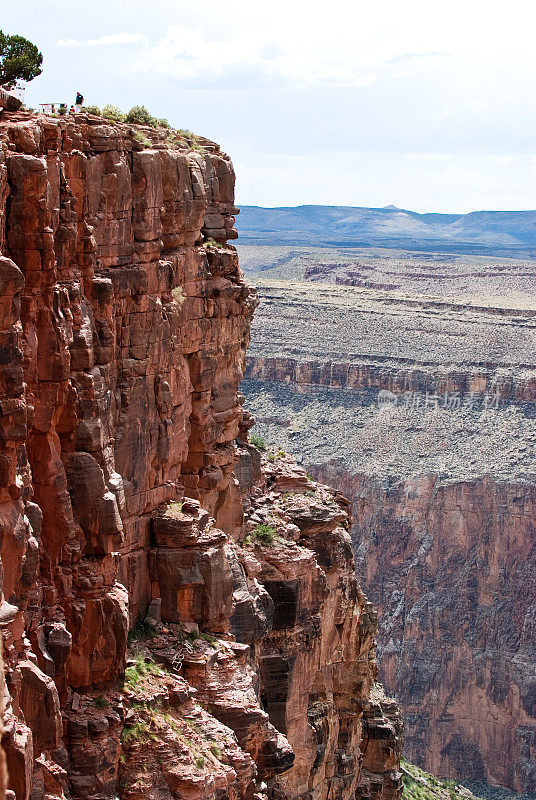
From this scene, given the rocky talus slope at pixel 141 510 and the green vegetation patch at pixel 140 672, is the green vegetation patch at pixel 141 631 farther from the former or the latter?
the green vegetation patch at pixel 140 672

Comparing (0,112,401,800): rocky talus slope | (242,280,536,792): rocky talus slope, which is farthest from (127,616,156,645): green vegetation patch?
(242,280,536,792): rocky talus slope

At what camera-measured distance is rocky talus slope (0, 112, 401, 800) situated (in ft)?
83.5

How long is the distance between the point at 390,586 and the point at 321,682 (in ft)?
235

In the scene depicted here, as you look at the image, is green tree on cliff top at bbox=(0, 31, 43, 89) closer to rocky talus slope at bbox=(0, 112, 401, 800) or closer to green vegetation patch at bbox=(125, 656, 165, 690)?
rocky talus slope at bbox=(0, 112, 401, 800)

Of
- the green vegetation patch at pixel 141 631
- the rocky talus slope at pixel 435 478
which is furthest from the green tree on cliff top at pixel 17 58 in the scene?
the rocky talus slope at pixel 435 478

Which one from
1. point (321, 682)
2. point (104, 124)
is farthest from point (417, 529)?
point (104, 124)

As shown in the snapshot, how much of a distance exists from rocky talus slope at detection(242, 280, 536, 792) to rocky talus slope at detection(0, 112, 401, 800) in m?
65.0

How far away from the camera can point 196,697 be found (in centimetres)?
3406

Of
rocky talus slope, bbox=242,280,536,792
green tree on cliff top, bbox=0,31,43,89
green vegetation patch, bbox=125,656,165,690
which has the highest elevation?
green tree on cliff top, bbox=0,31,43,89

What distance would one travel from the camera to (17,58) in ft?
105

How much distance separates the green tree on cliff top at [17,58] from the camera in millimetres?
31953

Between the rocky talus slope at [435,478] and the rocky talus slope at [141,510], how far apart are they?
65037 millimetres

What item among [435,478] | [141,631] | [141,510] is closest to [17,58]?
[141,510]

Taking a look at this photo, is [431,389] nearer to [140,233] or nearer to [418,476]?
[418,476]
